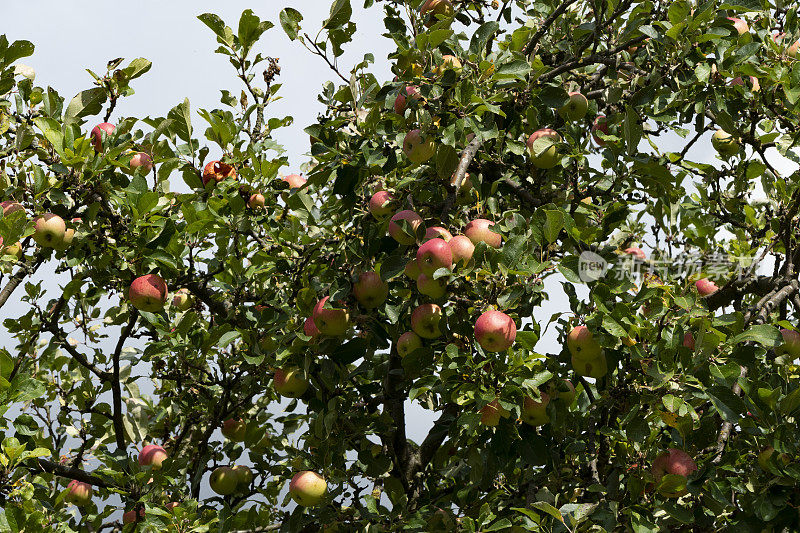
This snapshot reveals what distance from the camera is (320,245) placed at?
345 centimetres

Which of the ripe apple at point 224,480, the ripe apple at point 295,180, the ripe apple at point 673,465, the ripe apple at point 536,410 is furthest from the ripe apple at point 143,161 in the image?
the ripe apple at point 673,465

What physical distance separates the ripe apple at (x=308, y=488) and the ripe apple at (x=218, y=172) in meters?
1.54

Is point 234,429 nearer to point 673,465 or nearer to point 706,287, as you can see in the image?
point 673,465

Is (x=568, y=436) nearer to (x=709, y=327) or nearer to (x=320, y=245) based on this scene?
(x=709, y=327)

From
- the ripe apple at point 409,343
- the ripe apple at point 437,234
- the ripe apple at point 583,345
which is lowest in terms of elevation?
the ripe apple at point 583,345

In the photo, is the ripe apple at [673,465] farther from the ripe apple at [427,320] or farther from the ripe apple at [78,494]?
the ripe apple at [78,494]

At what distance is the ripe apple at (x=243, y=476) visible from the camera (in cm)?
432

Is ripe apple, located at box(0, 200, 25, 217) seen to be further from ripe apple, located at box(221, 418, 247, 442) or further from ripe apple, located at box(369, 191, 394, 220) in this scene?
Answer: ripe apple, located at box(221, 418, 247, 442)

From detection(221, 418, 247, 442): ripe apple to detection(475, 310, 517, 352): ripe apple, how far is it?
234 centimetres

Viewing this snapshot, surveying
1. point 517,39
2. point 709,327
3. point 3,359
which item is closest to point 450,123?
point 517,39

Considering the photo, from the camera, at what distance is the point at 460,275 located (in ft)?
8.31

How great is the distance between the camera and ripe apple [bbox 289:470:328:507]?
127 inches

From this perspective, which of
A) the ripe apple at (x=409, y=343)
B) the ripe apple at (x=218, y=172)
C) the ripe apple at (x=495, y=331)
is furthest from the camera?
the ripe apple at (x=218, y=172)

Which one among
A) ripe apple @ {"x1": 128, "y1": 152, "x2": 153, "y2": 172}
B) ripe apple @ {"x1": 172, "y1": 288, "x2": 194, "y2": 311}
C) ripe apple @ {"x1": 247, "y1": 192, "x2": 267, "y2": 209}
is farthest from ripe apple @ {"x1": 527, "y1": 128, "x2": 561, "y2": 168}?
ripe apple @ {"x1": 172, "y1": 288, "x2": 194, "y2": 311}
